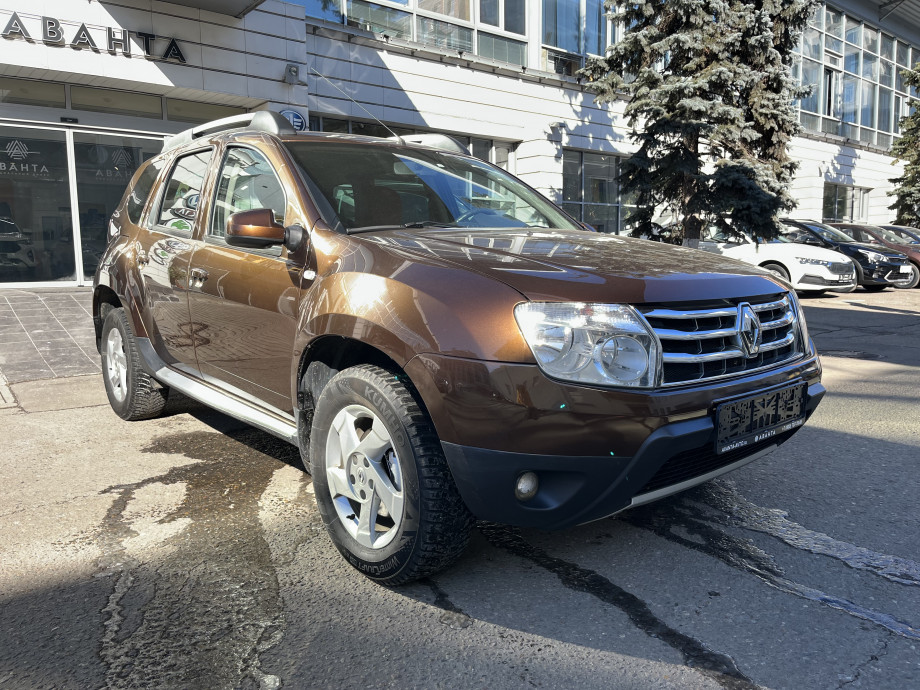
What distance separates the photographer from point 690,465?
243cm

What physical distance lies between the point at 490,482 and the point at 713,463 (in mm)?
858

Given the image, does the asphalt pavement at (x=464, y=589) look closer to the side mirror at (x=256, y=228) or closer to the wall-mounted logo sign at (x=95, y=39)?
the side mirror at (x=256, y=228)

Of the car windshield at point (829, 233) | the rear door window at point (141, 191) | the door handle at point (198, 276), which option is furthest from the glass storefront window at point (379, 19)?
the door handle at point (198, 276)

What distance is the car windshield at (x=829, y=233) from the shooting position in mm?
14773

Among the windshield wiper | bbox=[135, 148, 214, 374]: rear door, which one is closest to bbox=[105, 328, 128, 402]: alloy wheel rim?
bbox=[135, 148, 214, 374]: rear door

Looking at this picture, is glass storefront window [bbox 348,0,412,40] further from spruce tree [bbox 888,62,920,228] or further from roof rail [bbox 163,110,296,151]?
spruce tree [bbox 888,62,920,228]

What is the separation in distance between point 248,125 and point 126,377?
1954 mm

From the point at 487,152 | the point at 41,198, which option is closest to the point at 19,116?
the point at 41,198

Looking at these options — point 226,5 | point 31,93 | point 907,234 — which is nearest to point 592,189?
point 907,234

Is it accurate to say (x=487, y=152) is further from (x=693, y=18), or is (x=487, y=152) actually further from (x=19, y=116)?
(x=19, y=116)

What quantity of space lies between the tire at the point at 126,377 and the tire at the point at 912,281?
51.3 feet

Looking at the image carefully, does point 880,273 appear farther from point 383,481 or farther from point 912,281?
point 383,481

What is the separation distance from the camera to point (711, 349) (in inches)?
95.1

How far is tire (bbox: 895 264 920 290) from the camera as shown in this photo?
15.2 meters
